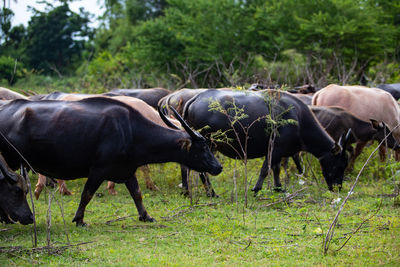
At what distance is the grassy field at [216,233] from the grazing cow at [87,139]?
2.58ft

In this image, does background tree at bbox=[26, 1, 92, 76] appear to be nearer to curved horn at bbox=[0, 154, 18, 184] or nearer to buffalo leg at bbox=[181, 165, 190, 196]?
buffalo leg at bbox=[181, 165, 190, 196]

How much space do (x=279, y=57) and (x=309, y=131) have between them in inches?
538

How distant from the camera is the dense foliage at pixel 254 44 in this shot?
742 inches

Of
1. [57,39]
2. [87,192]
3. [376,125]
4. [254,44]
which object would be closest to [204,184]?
[87,192]

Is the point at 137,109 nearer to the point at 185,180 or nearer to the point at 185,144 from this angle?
the point at 185,144

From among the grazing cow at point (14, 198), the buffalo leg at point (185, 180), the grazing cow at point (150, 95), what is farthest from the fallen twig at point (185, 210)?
the grazing cow at point (150, 95)

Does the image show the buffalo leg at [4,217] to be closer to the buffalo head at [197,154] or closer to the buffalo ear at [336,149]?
the buffalo head at [197,154]

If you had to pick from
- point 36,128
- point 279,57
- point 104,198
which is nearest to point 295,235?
point 36,128

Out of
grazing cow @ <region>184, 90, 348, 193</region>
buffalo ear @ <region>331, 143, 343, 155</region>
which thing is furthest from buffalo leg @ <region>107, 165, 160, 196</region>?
buffalo ear @ <region>331, 143, 343, 155</region>

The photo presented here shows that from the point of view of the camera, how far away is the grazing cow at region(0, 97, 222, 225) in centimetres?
676

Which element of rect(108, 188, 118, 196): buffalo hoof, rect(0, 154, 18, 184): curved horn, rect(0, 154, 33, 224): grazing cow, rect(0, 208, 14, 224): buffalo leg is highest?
rect(0, 154, 18, 184): curved horn

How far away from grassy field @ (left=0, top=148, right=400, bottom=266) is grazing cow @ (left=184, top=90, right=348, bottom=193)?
66 cm

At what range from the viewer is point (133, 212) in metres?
8.05

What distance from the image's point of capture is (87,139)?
267 inches
